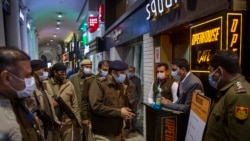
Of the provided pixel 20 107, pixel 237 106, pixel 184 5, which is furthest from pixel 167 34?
pixel 20 107

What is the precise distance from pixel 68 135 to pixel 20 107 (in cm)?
253

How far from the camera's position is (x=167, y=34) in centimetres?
514

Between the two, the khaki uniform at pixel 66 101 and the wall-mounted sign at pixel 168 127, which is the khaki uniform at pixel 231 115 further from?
the khaki uniform at pixel 66 101

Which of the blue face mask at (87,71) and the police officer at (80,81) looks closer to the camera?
the police officer at (80,81)

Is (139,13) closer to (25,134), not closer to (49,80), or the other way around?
(49,80)

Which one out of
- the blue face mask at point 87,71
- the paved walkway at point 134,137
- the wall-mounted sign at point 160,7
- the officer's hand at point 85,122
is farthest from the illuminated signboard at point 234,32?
the paved walkway at point 134,137

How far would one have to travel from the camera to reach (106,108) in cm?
307

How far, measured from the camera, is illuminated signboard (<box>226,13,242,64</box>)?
112 inches

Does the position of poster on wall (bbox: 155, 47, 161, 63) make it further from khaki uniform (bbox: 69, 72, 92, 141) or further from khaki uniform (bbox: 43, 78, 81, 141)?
khaki uniform (bbox: 43, 78, 81, 141)

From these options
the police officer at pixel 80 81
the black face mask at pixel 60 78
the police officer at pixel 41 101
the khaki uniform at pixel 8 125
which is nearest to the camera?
the khaki uniform at pixel 8 125

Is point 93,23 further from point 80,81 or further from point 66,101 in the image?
point 66,101

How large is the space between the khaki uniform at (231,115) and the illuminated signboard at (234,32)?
92cm

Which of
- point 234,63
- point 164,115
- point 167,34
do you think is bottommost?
point 164,115

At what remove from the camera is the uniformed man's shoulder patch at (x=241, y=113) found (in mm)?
1794
